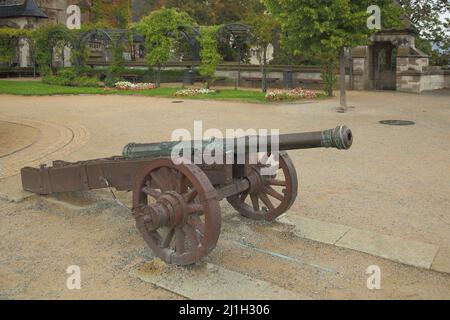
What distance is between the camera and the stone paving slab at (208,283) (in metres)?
3.61

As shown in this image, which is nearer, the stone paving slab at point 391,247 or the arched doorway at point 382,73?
the stone paving slab at point 391,247

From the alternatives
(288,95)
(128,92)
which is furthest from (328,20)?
(128,92)

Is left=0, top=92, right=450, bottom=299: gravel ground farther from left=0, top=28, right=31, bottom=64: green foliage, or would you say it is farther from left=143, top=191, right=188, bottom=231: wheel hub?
left=0, top=28, right=31, bottom=64: green foliage

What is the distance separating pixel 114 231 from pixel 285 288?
208 centimetres

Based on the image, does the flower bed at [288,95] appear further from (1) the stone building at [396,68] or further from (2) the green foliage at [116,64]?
(2) the green foliage at [116,64]

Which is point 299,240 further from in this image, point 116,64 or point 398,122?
point 116,64

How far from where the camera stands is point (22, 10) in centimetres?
4109

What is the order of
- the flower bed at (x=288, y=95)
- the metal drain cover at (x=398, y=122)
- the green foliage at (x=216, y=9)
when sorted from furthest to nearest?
the green foliage at (x=216, y=9) → the flower bed at (x=288, y=95) → the metal drain cover at (x=398, y=122)

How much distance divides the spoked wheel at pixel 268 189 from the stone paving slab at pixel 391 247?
27.3 inches

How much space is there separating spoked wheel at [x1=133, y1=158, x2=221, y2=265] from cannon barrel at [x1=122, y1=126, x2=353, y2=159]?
0.94ft

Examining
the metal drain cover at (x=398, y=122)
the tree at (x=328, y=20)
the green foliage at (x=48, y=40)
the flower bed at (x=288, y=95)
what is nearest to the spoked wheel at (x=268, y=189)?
the metal drain cover at (x=398, y=122)

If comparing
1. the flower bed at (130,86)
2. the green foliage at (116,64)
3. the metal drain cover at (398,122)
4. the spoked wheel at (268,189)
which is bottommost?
the spoked wheel at (268,189)

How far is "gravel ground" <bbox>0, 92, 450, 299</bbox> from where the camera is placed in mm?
3855

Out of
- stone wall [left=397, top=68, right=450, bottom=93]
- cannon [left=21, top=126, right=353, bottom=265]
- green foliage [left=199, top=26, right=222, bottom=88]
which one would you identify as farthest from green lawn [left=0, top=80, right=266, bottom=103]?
cannon [left=21, top=126, right=353, bottom=265]
